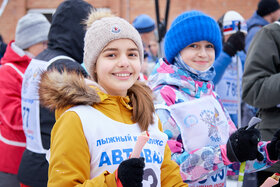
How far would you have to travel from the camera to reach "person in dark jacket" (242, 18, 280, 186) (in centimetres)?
260

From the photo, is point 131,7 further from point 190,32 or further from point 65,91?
point 65,91

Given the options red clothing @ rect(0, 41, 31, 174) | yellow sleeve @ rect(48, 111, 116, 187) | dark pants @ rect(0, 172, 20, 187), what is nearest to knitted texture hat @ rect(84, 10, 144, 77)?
yellow sleeve @ rect(48, 111, 116, 187)

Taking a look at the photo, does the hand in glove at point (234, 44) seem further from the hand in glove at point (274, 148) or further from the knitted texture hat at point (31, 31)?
the knitted texture hat at point (31, 31)

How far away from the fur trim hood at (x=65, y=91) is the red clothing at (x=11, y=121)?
136cm

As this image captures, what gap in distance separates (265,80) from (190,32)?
0.64 m

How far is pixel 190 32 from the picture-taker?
244 centimetres

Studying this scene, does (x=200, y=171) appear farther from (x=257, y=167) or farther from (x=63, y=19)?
(x=63, y=19)

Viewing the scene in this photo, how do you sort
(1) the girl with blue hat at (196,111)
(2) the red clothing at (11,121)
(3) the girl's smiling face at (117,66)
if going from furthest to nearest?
(2) the red clothing at (11,121)
(1) the girl with blue hat at (196,111)
(3) the girl's smiling face at (117,66)

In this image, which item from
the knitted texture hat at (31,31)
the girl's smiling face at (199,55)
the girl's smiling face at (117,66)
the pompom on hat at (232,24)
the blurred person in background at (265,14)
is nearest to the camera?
the girl's smiling face at (117,66)

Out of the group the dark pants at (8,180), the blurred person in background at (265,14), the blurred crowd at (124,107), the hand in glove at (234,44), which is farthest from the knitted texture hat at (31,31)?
the blurred person in background at (265,14)

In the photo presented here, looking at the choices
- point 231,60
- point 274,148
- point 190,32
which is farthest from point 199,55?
point 231,60

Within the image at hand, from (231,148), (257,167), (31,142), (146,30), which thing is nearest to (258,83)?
(257,167)

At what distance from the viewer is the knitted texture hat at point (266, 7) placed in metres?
5.08

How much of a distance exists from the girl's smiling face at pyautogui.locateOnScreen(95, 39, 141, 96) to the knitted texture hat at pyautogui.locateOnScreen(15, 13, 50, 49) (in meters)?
1.83
